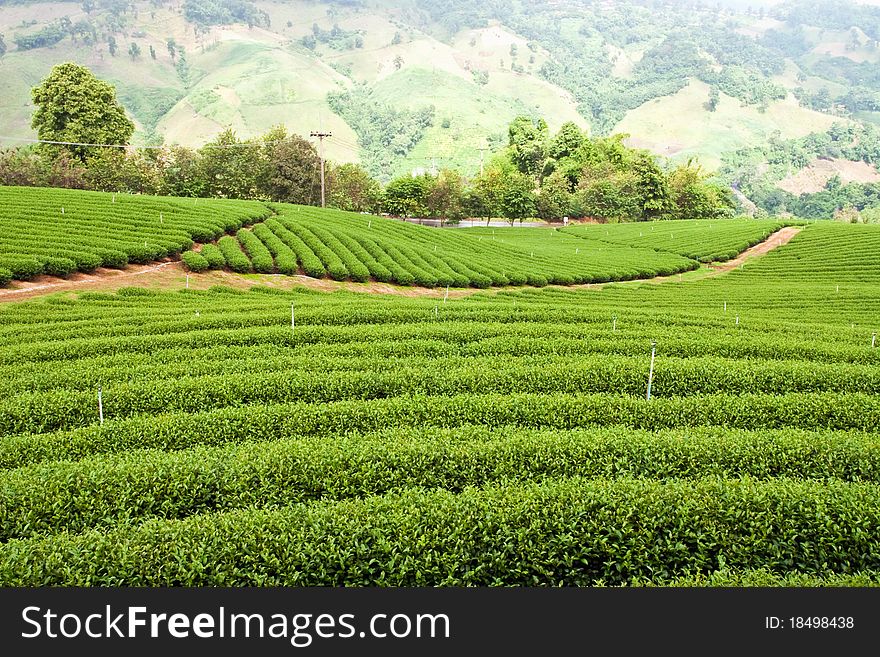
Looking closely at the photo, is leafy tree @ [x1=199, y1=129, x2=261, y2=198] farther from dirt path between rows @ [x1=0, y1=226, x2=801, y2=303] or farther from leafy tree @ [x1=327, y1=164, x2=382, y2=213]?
dirt path between rows @ [x1=0, y1=226, x2=801, y2=303]

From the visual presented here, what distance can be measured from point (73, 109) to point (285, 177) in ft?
76.9

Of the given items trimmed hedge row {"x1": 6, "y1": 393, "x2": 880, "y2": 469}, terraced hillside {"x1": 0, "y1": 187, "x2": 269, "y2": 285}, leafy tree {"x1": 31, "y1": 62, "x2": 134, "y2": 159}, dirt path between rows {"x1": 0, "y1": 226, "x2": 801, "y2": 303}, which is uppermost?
leafy tree {"x1": 31, "y1": 62, "x2": 134, "y2": 159}

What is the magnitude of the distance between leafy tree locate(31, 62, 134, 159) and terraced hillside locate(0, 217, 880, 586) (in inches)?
2341

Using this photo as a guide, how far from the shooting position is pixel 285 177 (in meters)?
69.8

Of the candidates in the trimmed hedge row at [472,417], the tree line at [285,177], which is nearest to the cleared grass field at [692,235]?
the tree line at [285,177]

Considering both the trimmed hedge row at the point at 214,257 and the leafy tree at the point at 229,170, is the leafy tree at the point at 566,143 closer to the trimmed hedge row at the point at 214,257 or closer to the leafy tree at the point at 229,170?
the leafy tree at the point at 229,170

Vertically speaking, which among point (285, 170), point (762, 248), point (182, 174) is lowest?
point (762, 248)

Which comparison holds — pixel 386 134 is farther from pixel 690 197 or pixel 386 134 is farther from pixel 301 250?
pixel 301 250

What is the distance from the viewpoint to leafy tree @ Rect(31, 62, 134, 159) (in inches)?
2485

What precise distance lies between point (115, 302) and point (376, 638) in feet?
69.0

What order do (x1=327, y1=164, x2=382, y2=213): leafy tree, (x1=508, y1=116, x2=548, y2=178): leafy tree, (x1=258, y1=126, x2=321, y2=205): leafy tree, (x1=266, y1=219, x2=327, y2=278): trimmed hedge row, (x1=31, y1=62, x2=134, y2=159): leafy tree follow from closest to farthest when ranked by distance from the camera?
(x1=266, y1=219, x2=327, y2=278): trimmed hedge row < (x1=31, y1=62, x2=134, y2=159): leafy tree < (x1=258, y1=126, x2=321, y2=205): leafy tree < (x1=327, y1=164, x2=382, y2=213): leafy tree < (x1=508, y1=116, x2=548, y2=178): leafy tree

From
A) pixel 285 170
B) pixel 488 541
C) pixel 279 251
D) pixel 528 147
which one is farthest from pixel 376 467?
pixel 528 147

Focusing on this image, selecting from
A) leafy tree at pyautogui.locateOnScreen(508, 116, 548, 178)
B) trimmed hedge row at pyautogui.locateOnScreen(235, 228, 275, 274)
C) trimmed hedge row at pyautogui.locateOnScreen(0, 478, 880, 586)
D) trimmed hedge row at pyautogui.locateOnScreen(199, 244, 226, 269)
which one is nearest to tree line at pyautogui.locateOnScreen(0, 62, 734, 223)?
leafy tree at pyautogui.locateOnScreen(508, 116, 548, 178)

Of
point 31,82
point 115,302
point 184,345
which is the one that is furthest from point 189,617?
point 31,82
